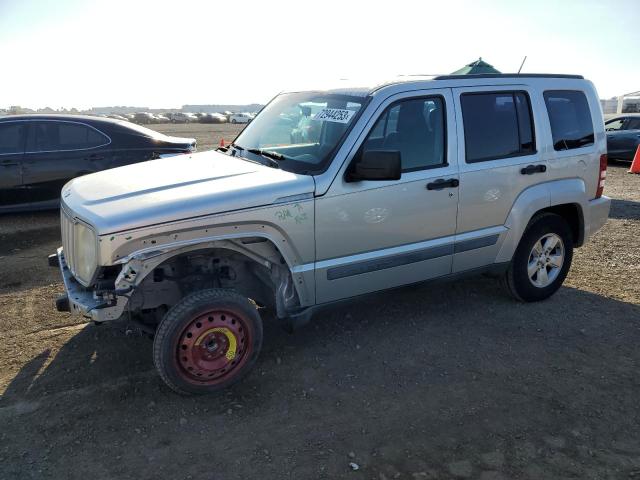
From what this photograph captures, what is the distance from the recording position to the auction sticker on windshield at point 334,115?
397cm

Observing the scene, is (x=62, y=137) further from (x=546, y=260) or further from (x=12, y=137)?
(x=546, y=260)

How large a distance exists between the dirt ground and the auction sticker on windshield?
1.46 meters

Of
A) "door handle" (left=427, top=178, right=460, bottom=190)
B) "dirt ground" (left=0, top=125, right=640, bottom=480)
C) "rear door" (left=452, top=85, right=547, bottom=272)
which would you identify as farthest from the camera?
"rear door" (left=452, top=85, right=547, bottom=272)

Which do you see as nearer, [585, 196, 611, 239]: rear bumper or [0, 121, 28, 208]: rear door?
[585, 196, 611, 239]: rear bumper

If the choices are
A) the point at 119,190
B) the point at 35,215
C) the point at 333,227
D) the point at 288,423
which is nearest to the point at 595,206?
the point at 333,227

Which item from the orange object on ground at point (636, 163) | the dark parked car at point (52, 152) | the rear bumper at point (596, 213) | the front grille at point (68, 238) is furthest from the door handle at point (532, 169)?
the orange object on ground at point (636, 163)

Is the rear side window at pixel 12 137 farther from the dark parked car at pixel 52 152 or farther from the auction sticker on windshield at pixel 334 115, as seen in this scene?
the auction sticker on windshield at pixel 334 115

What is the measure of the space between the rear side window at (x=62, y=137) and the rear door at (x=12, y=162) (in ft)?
0.47

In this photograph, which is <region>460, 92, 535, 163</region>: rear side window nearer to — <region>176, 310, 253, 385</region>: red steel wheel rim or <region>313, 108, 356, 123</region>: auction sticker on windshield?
<region>313, 108, 356, 123</region>: auction sticker on windshield

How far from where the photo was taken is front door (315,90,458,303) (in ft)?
12.5

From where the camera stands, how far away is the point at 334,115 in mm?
4082

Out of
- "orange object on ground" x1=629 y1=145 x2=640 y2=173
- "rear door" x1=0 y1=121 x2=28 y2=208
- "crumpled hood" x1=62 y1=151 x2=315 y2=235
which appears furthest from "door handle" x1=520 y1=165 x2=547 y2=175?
"orange object on ground" x1=629 y1=145 x2=640 y2=173

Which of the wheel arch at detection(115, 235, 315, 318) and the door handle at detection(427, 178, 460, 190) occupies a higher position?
the door handle at detection(427, 178, 460, 190)

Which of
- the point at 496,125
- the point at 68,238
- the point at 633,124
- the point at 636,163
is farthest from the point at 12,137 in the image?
the point at 633,124
